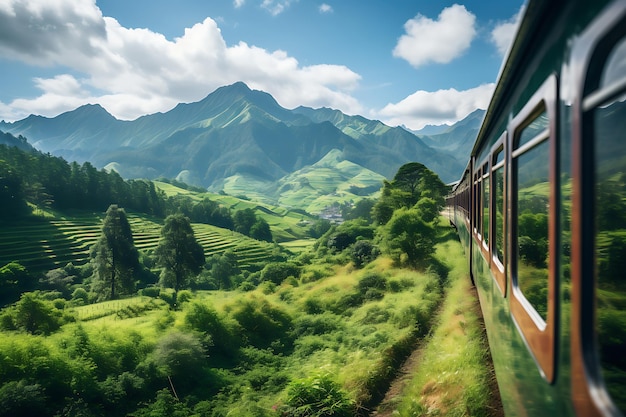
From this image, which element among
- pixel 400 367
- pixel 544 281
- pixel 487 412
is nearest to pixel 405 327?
pixel 400 367

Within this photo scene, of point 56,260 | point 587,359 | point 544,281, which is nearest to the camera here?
point 587,359

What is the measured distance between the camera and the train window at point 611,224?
1305 mm

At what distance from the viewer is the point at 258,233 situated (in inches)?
3605

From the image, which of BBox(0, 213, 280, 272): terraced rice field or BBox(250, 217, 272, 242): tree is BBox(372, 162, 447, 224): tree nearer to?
BBox(0, 213, 280, 272): terraced rice field

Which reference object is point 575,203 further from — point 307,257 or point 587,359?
point 307,257

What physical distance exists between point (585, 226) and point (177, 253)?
43523 millimetres

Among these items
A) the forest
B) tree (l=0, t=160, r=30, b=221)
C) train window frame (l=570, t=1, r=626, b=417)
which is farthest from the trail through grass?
tree (l=0, t=160, r=30, b=221)

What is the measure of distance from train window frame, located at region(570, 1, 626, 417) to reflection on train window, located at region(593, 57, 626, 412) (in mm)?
30

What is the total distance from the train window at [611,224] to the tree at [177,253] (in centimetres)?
4310

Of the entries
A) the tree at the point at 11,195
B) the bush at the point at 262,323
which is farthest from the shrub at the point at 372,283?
the tree at the point at 11,195

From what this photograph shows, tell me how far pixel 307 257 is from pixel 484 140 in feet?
129

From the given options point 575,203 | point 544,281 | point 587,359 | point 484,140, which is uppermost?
point 484,140

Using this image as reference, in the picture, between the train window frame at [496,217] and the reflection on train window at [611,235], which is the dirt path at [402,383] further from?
the reflection on train window at [611,235]

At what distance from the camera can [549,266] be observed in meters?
2.01
